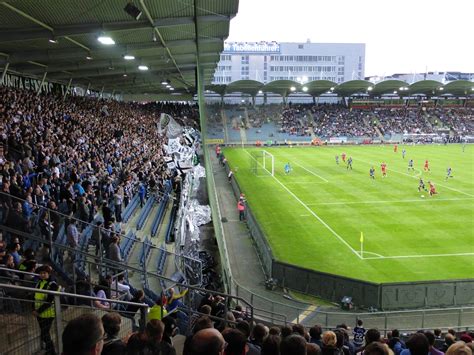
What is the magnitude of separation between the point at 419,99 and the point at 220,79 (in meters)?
44.7

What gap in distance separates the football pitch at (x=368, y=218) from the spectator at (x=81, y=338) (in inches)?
645

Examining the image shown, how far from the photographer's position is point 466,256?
20.2 meters

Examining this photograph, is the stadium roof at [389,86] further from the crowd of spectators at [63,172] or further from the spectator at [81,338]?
the spectator at [81,338]

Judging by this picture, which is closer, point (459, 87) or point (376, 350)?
point (376, 350)

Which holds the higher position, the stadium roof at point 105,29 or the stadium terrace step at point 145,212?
the stadium roof at point 105,29

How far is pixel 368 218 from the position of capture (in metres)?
26.7

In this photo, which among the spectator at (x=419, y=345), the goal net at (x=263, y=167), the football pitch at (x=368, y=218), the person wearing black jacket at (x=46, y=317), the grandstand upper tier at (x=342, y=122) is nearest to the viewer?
the spectator at (x=419, y=345)

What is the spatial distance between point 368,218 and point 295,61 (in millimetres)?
103492

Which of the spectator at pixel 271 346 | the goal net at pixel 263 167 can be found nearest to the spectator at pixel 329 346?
the spectator at pixel 271 346

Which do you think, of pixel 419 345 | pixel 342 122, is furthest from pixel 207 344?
pixel 342 122

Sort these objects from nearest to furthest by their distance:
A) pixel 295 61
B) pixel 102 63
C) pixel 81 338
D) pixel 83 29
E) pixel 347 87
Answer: pixel 81 338 < pixel 83 29 < pixel 102 63 < pixel 347 87 < pixel 295 61

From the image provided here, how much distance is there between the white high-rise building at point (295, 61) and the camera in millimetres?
118188

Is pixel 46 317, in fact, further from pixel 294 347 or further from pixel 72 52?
pixel 72 52

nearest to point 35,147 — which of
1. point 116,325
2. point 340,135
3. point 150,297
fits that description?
point 150,297
